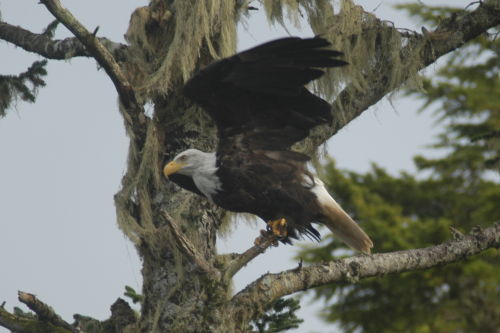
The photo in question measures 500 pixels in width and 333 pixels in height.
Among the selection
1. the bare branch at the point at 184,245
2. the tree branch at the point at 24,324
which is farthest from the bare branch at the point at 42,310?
the bare branch at the point at 184,245

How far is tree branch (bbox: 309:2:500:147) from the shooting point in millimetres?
5742

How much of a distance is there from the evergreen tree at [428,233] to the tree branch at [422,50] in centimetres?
315

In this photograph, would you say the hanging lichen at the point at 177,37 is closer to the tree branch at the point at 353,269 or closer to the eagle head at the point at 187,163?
the eagle head at the point at 187,163

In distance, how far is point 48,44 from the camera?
18.9ft

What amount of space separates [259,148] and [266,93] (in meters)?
0.37

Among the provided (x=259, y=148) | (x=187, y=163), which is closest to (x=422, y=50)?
(x=259, y=148)

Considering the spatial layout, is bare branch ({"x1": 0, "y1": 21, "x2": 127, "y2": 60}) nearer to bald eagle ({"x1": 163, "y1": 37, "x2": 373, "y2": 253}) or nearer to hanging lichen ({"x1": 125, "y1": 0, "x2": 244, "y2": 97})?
hanging lichen ({"x1": 125, "y1": 0, "x2": 244, "y2": 97})

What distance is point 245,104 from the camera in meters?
5.29

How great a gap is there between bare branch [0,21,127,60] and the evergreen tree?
4632 mm

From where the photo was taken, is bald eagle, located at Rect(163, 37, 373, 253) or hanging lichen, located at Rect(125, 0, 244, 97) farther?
hanging lichen, located at Rect(125, 0, 244, 97)

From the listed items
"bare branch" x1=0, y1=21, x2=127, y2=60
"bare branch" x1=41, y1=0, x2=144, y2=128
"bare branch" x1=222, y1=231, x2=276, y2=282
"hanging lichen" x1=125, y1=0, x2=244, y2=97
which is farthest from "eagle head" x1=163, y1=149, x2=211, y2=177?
"bare branch" x1=222, y1=231, x2=276, y2=282

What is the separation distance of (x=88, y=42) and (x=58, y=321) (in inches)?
61.0

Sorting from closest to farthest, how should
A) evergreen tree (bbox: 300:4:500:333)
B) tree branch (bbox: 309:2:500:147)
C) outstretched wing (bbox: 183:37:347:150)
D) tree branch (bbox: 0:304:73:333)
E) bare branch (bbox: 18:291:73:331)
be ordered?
1. bare branch (bbox: 18:291:73:331)
2. tree branch (bbox: 0:304:73:333)
3. outstretched wing (bbox: 183:37:347:150)
4. tree branch (bbox: 309:2:500:147)
5. evergreen tree (bbox: 300:4:500:333)

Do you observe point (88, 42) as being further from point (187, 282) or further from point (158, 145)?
point (187, 282)
